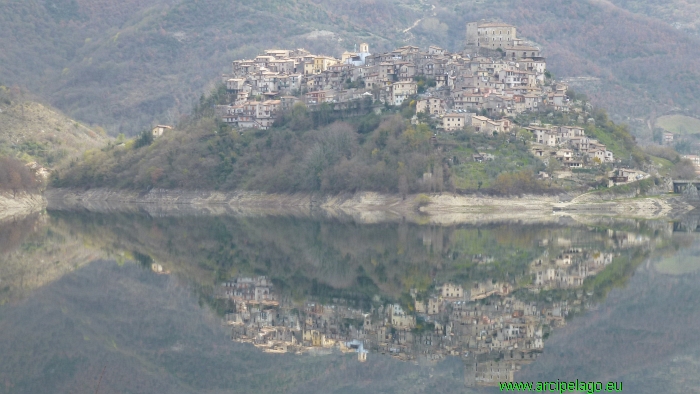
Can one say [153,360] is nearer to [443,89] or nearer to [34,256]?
[34,256]

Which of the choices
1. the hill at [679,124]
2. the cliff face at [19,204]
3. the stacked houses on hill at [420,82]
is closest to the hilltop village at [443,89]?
the stacked houses on hill at [420,82]

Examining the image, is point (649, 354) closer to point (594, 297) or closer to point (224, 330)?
point (594, 297)

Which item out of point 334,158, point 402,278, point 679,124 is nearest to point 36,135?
point 334,158

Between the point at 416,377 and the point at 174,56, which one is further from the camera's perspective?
the point at 174,56

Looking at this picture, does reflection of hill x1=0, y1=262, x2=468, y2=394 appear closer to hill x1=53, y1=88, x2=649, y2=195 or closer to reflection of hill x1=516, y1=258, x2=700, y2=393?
reflection of hill x1=516, y1=258, x2=700, y2=393

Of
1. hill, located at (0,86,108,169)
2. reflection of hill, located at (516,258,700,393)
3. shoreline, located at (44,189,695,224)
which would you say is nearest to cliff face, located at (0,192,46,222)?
shoreline, located at (44,189,695,224)

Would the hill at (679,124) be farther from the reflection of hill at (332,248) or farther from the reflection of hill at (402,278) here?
the reflection of hill at (332,248)

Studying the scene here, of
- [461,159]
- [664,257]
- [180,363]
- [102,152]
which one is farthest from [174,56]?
[180,363]
